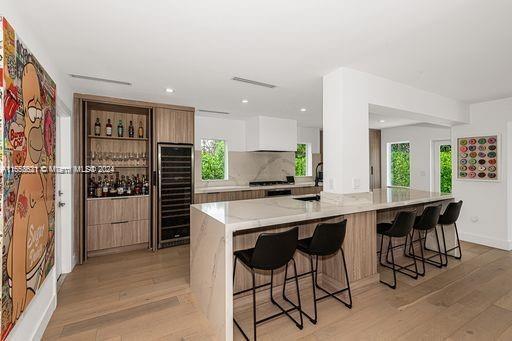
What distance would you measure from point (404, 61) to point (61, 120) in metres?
4.01

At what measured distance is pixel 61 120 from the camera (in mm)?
3141

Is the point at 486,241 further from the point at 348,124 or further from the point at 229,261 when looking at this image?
the point at 229,261

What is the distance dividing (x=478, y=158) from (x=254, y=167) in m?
4.02

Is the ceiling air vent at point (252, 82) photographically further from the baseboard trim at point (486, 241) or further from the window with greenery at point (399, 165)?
the window with greenery at point (399, 165)

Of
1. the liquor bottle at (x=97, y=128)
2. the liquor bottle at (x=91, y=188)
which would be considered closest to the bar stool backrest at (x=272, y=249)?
the liquor bottle at (x=91, y=188)

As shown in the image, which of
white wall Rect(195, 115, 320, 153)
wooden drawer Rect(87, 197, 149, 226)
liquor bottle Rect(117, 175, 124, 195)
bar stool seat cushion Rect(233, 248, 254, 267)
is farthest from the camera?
white wall Rect(195, 115, 320, 153)

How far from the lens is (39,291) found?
6.27 feet

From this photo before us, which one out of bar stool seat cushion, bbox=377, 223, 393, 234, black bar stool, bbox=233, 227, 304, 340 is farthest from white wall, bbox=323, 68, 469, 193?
black bar stool, bbox=233, 227, 304, 340

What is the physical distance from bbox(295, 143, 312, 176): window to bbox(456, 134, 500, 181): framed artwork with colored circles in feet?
10.2

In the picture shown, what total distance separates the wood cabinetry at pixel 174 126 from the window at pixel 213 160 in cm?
101

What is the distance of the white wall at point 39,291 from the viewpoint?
159 centimetres

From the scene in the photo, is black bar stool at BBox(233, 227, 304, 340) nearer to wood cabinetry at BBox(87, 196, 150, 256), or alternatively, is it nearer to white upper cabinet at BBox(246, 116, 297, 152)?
wood cabinetry at BBox(87, 196, 150, 256)

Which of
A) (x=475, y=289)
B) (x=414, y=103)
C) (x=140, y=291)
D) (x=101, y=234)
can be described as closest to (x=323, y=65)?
(x=414, y=103)

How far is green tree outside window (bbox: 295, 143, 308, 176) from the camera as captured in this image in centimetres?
647
